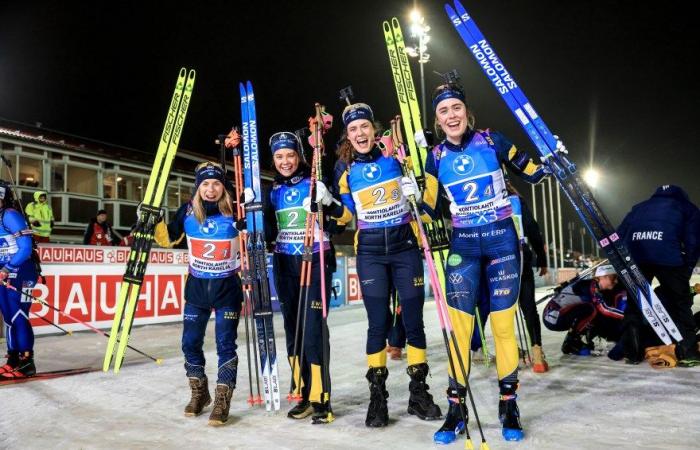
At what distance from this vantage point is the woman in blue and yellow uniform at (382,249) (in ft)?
11.4

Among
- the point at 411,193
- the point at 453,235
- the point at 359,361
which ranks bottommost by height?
the point at 359,361

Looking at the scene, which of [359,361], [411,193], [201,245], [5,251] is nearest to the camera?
[411,193]

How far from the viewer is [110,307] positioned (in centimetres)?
938

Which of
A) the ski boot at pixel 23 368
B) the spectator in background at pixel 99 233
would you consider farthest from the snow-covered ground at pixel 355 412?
the spectator in background at pixel 99 233

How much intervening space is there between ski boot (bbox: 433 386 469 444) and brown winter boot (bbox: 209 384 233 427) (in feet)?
4.84

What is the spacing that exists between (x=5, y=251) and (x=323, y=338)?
4.03m

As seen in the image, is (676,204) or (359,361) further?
(359,361)

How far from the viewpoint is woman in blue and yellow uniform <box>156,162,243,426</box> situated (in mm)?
3762

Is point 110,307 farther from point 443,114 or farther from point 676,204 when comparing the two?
point 676,204

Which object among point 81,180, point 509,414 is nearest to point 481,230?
point 509,414

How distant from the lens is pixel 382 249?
11.5ft

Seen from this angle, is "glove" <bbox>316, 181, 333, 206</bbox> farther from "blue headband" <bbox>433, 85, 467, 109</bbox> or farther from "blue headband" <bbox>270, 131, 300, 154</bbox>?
"blue headband" <bbox>433, 85, 467, 109</bbox>

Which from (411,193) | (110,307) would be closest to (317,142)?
(411,193)

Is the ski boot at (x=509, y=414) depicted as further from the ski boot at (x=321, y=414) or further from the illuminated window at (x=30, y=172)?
the illuminated window at (x=30, y=172)
